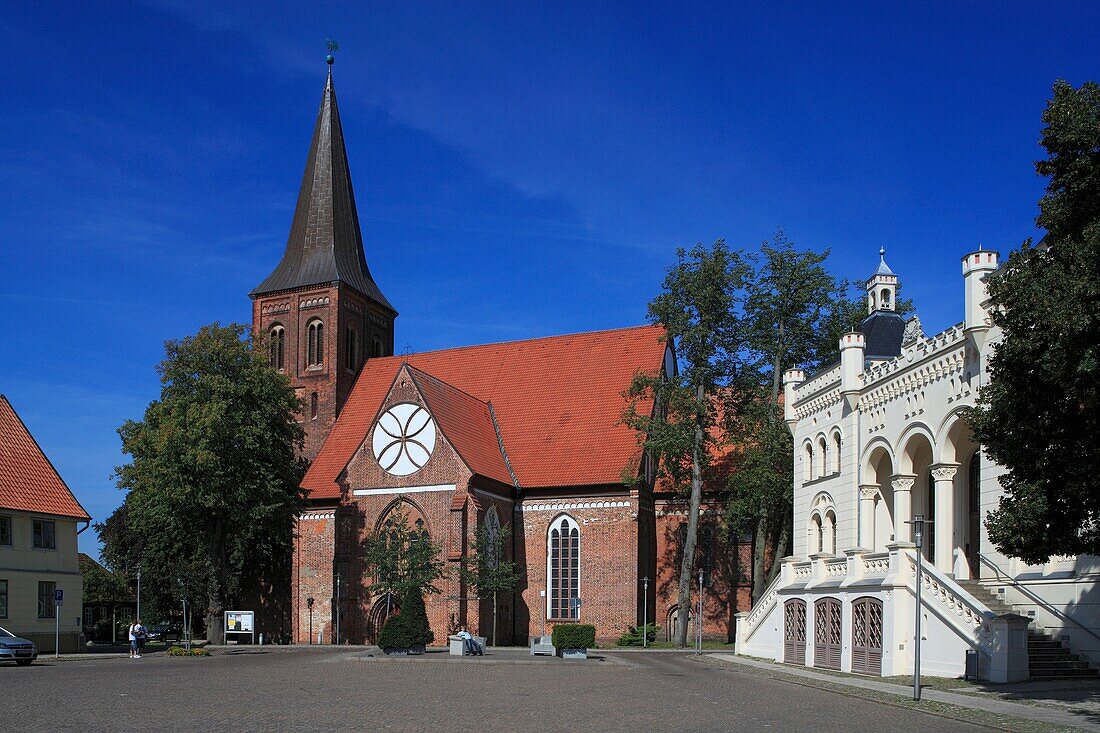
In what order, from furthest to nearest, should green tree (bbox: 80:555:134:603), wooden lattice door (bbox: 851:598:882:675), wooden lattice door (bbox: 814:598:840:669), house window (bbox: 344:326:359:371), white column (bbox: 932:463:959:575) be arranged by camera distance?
1. green tree (bbox: 80:555:134:603)
2. house window (bbox: 344:326:359:371)
3. wooden lattice door (bbox: 814:598:840:669)
4. white column (bbox: 932:463:959:575)
5. wooden lattice door (bbox: 851:598:882:675)

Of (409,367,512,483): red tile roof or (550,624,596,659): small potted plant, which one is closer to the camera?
(550,624,596,659): small potted plant

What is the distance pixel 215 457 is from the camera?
42469 millimetres

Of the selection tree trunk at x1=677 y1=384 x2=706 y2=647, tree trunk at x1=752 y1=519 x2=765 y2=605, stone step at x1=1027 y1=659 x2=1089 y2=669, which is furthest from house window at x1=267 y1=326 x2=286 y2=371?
stone step at x1=1027 y1=659 x2=1089 y2=669

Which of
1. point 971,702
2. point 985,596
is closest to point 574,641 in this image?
point 985,596

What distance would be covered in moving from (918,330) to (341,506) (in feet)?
82.6

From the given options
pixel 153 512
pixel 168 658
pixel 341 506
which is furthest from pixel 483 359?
pixel 168 658

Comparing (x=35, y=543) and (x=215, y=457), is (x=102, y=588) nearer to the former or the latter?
(x=35, y=543)

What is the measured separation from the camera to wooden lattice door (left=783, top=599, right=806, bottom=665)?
31.8 metres

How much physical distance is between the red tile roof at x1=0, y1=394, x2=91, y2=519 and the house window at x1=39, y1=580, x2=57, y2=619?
270 cm

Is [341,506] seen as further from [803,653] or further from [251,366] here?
[803,653]

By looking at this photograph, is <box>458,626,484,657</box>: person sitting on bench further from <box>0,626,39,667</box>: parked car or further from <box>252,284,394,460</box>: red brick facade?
<box>252,284,394,460</box>: red brick facade

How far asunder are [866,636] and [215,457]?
25.6m

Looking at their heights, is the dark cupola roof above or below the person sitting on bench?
above

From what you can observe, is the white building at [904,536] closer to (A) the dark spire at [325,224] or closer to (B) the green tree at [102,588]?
(A) the dark spire at [325,224]
